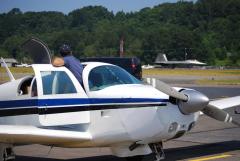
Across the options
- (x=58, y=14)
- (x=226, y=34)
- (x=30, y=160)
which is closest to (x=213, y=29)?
(x=226, y=34)

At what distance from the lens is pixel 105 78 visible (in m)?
8.16

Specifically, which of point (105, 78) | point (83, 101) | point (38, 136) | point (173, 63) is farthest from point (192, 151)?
point (173, 63)

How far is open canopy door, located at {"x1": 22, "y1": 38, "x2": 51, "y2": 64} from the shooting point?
29.2 ft

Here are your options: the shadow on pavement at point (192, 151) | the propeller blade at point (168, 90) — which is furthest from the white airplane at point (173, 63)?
the propeller blade at point (168, 90)

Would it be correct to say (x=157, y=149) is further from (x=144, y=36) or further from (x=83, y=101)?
(x=144, y=36)

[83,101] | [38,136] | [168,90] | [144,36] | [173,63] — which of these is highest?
[168,90]

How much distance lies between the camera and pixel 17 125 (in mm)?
8203

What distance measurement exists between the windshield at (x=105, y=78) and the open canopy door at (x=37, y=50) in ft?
3.49

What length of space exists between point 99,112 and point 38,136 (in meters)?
0.96

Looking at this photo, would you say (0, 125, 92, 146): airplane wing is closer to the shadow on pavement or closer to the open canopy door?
the open canopy door

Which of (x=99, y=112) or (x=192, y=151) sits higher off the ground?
(x=99, y=112)

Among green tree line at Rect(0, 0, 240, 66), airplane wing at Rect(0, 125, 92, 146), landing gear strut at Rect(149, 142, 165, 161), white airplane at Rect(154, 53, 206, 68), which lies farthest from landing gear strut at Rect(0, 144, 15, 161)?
white airplane at Rect(154, 53, 206, 68)

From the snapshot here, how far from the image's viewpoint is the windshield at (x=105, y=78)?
809cm

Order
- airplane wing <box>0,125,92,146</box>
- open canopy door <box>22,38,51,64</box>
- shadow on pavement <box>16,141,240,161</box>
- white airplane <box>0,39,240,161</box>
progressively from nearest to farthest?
1. airplane wing <box>0,125,92,146</box>
2. white airplane <box>0,39,240,161</box>
3. open canopy door <box>22,38,51,64</box>
4. shadow on pavement <box>16,141,240,161</box>
